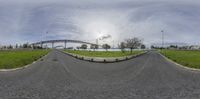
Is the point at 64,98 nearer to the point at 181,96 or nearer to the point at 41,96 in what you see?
the point at 41,96

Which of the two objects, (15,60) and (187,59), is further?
(187,59)

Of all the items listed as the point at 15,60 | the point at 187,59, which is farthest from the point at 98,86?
the point at 187,59

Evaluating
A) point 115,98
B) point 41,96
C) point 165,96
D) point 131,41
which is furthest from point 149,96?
point 131,41

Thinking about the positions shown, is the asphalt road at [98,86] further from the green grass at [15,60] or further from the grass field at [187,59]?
the grass field at [187,59]

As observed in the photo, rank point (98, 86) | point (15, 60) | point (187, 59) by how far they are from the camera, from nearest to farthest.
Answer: point (98, 86) → point (15, 60) → point (187, 59)

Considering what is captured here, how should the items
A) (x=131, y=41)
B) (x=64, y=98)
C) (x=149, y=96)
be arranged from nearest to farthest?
(x=64, y=98) → (x=149, y=96) → (x=131, y=41)

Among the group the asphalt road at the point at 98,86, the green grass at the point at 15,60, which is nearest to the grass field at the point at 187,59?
the asphalt road at the point at 98,86

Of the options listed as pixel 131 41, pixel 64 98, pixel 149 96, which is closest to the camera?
pixel 64 98

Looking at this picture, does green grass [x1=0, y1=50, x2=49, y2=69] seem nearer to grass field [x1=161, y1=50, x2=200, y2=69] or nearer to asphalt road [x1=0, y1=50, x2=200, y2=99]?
asphalt road [x1=0, y1=50, x2=200, y2=99]

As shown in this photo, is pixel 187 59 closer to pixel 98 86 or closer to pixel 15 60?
pixel 15 60

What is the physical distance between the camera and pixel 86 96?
1238cm

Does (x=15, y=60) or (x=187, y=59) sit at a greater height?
(x=15, y=60)

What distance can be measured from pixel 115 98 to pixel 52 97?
7.75 ft

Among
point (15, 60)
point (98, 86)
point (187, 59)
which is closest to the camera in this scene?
point (98, 86)
